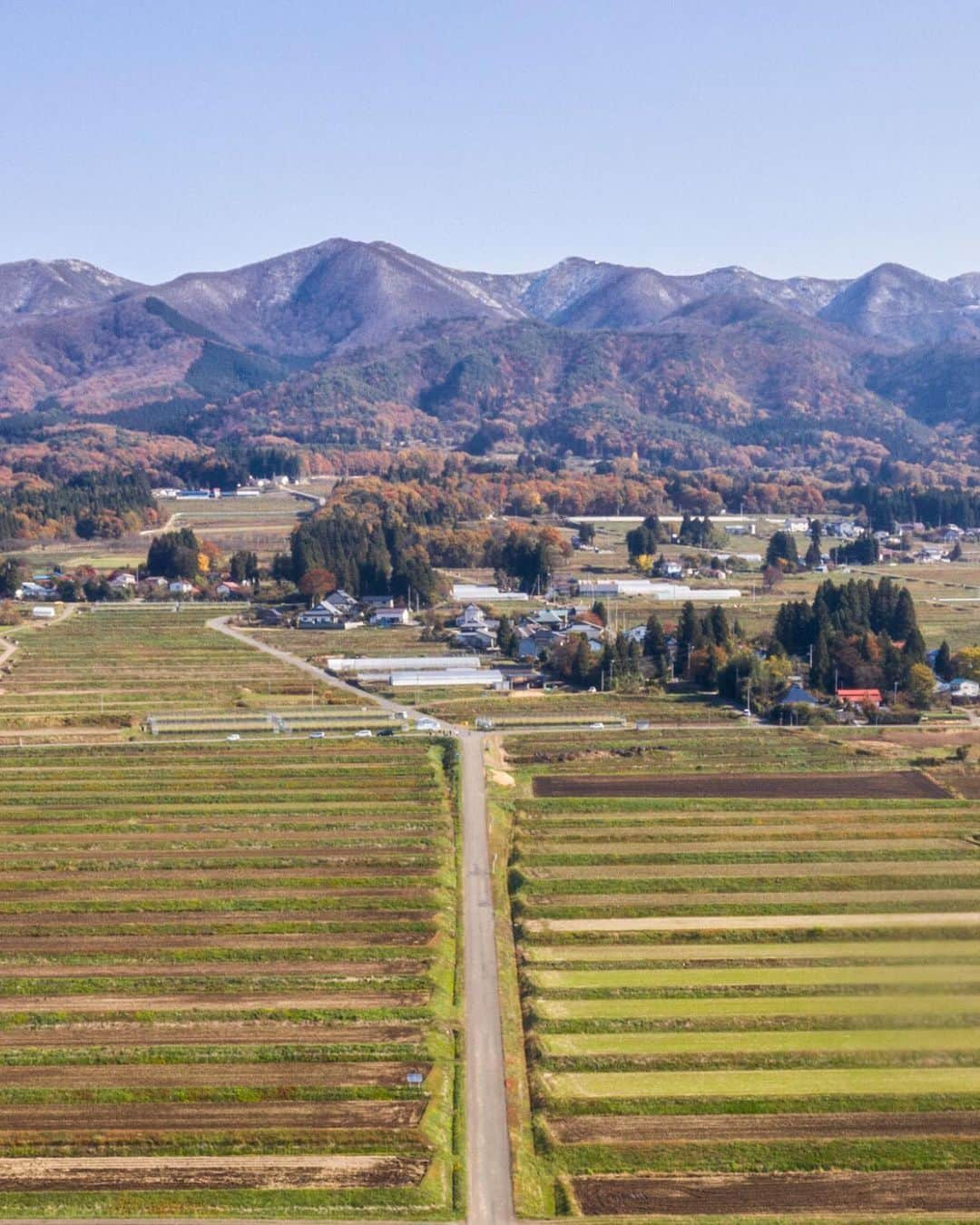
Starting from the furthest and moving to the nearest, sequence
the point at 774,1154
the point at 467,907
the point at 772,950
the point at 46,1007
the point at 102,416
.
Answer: the point at 102,416 < the point at 467,907 < the point at 772,950 < the point at 46,1007 < the point at 774,1154

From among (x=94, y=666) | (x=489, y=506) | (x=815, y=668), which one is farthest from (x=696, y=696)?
(x=489, y=506)

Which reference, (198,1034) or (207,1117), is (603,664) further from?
(207,1117)

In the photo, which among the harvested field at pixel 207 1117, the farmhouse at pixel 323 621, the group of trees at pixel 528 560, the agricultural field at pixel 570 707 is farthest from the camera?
the group of trees at pixel 528 560

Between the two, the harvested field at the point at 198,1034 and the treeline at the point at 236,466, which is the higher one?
the treeline at the point at 236,466

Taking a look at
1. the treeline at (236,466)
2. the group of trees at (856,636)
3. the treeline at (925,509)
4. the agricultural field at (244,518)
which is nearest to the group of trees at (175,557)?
the agricultural field at (244,518)

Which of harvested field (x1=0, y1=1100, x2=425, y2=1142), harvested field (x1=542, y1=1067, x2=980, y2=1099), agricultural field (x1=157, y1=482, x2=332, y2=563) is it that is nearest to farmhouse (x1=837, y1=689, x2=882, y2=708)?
harvested field (x1=542, y1=1067, x2=980, y2=1099)

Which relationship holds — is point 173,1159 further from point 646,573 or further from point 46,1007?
point 646,573

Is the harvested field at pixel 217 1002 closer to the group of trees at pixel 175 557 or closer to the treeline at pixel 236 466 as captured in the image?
the group of trees at pixel 175 557
